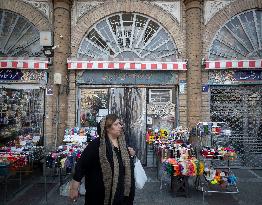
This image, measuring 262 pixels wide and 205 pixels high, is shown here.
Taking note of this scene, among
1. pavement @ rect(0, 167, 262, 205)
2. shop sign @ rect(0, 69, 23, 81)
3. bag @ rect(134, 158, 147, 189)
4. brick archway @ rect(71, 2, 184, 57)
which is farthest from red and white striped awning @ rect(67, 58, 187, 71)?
bag @ rect(134, 158, 147, 189)

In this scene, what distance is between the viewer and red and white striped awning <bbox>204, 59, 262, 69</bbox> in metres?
10.2

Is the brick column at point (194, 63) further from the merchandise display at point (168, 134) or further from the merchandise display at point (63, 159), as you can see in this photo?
the merchandise display at point (63, 159)

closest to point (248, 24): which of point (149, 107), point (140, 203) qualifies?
point (149, 107)

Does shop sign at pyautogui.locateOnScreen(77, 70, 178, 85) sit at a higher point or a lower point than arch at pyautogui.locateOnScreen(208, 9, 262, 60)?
lower

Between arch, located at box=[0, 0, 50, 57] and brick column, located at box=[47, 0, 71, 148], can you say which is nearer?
brick column, located at box=[47, 0, 71, 148]

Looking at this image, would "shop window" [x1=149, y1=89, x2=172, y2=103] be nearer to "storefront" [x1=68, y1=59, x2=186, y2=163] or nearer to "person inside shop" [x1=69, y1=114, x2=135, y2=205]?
"storefront" [x1=68, y1=59, x2=186, y2=163]

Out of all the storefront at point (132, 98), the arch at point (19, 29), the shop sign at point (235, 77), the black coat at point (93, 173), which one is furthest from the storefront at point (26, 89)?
the black coat at point (93, 173)

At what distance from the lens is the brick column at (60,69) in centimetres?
1043

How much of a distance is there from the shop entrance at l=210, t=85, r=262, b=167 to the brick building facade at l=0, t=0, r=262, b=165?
1.43 feet

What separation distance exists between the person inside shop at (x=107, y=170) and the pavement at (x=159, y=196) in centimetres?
248

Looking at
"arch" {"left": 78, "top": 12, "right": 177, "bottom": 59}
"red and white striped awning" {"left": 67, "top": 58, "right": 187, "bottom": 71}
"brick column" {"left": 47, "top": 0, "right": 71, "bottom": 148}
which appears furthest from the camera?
"arch" {"left": 78, "top": 12, "right": 177, "bottom": 59}

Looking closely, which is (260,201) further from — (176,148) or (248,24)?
(248,24)

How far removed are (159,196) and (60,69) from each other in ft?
18.1

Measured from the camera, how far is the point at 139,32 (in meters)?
11.0
